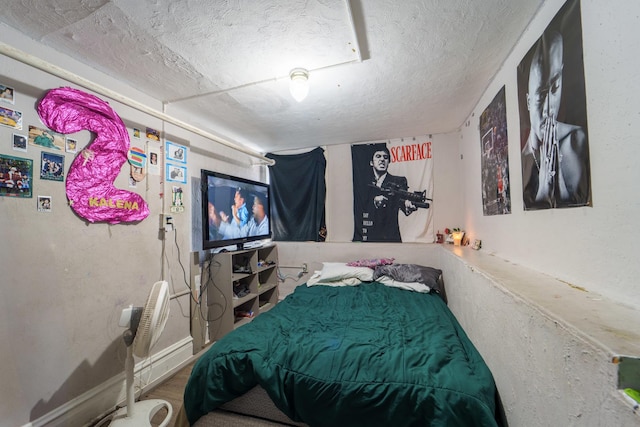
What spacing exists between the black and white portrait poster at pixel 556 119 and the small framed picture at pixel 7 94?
2722mm

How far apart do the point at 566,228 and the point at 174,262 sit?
2723mm

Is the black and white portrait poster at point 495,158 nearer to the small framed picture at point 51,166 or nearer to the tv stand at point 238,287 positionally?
the tv stand at point 238,287

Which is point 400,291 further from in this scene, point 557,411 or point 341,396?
point 557,411

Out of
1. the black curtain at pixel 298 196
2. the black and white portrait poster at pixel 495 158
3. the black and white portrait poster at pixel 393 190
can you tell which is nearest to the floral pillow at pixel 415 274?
the black and white portrait poster at pixel 393 190

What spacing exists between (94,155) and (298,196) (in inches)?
94.1

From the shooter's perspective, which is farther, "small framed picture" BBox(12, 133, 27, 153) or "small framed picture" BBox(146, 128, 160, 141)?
"small framed picture" BBox(146, 128, 160, 141)

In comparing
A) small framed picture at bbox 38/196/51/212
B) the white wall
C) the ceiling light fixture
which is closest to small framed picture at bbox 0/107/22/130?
small framed picture at bbox 38/196/51/212

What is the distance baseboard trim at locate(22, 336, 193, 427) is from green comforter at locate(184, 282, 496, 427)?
83 centimetres

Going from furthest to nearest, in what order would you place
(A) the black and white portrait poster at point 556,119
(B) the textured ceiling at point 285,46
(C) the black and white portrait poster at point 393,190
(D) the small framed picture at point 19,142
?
(C) the black and white portrait poster at point 393,190
(D) the small framed picture at point 19,142
(B) the textured ceiling at point 285,46
(A) the black and white portrait poster at point 556,119

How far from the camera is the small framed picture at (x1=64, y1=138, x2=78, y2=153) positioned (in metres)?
1.56

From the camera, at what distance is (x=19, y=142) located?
1.37 meters

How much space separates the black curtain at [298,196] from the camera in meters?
3.63

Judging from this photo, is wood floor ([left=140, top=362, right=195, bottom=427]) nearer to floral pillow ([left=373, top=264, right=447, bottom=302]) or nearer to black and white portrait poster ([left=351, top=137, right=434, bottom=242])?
floral pillow ([left=373, top=264, right=447, bottom=302])

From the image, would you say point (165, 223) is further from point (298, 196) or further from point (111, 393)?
point (298, 196)
